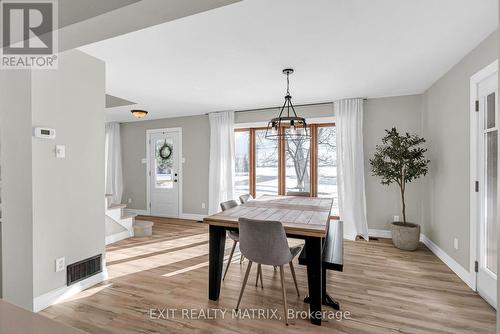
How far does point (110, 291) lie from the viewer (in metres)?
2.45

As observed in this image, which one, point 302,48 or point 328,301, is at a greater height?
point 302,48

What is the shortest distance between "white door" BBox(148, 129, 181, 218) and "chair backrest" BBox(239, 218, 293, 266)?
13.7 feet

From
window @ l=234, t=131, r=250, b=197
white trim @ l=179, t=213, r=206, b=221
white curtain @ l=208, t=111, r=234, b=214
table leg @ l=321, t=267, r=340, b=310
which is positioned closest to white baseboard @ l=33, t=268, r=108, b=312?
table leg @ l=321, t=267, r=340, b=310

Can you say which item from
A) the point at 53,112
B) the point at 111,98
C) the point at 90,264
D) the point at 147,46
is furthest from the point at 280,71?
the point at 111,98

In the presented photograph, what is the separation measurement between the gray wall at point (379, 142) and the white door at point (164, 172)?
4114 millimetres

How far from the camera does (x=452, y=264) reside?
2922 mm

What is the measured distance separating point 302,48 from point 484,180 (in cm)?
222

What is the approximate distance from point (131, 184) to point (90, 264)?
4.05 metres

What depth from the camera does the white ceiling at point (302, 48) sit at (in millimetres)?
1831

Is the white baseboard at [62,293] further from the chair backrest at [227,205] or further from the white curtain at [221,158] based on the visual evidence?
the white curtain at [221,158]

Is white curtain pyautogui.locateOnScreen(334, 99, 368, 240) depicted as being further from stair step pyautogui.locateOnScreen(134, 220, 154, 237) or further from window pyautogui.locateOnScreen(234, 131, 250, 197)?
stair step pyautogui.locateOnScreen(134, 220, 154, 237)

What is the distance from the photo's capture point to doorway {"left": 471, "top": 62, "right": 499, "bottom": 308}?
2.25 metres

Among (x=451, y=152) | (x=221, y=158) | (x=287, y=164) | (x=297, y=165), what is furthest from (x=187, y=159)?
(x=451, y=152)

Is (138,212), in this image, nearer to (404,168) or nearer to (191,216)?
(191,216)
